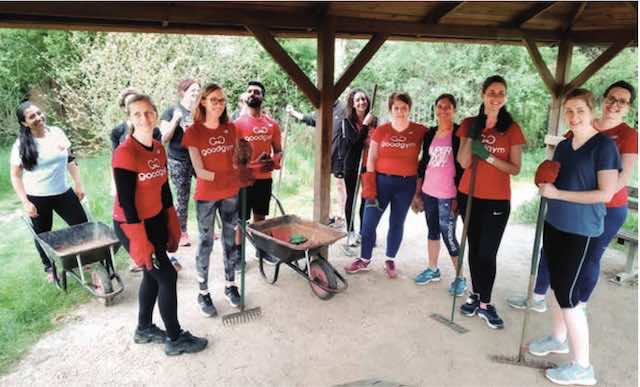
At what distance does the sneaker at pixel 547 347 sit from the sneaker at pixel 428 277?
3.60 feet

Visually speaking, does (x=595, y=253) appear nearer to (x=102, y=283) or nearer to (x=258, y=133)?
(x=258, y=133)

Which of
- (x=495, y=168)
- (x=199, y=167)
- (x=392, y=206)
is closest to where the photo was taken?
(x=495, y=168)

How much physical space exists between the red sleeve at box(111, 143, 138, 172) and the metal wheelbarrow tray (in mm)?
1185

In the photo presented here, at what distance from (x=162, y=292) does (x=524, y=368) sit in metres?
2.14

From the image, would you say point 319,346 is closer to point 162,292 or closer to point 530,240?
point 162,292

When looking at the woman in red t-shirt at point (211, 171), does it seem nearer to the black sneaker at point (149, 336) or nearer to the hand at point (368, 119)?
the black sneaker at point (149, 336)

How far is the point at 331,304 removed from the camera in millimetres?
3467

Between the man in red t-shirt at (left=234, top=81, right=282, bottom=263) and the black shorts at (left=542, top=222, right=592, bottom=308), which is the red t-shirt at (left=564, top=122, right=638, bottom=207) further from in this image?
the man in red t-shirt at (left=234, top=81, right=282, bottom=263)

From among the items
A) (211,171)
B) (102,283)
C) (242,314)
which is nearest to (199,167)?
(211,171)

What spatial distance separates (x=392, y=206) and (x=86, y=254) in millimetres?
2287

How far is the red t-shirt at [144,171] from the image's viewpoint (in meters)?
2.38

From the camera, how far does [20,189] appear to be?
10.9 feet

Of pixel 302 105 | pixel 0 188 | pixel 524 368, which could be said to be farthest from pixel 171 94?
pixel 524 368

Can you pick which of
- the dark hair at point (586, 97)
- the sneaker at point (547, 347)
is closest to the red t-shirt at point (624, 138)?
the dark hair at point (586, 97)
